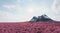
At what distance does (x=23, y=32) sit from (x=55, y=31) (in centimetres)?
85

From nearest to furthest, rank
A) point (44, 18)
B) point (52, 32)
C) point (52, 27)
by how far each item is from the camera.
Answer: point (52, 32), point (52, 27), point (44, 18)

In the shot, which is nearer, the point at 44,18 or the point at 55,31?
the point at 55,31

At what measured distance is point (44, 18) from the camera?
15.1 m

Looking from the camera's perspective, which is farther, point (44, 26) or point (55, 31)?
Answer: point (44, 26)

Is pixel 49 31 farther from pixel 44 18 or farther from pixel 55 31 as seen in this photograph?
pixel 44 18

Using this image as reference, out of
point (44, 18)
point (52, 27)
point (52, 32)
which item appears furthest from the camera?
point (44, 18)

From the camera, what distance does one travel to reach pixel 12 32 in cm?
430

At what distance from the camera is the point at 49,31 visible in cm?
424

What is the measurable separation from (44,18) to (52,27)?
10.6 m

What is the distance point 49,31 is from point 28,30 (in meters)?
0.56

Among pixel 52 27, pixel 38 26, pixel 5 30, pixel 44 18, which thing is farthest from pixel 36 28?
pixel 44 18

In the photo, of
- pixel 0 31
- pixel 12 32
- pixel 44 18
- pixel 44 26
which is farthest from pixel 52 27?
pixel 44 18

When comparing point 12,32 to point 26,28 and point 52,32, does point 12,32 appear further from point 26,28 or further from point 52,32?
point 52,32

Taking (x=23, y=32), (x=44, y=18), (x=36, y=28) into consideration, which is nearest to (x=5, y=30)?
(x=23, y=32)
